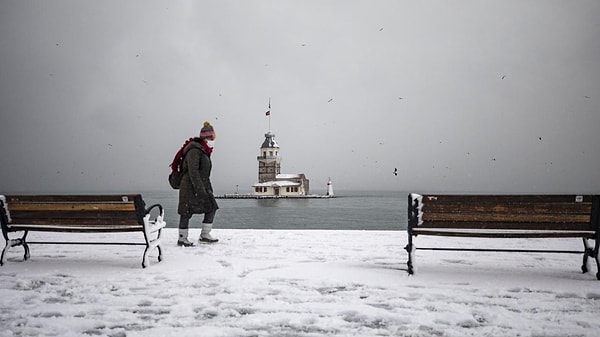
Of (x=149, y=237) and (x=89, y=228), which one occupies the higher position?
(x=89, y=228)

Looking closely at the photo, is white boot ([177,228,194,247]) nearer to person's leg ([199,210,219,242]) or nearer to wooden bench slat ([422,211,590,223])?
person's leg ([199,210,219,242])

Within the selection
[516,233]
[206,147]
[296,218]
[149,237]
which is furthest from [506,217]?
[296,218]

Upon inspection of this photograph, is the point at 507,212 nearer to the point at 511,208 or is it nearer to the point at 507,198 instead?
the point at 511,208

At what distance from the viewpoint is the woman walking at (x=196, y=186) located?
6.09 metres

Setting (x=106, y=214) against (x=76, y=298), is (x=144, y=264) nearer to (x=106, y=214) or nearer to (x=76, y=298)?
(x=106, y=214)

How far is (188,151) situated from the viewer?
6211 millimetres

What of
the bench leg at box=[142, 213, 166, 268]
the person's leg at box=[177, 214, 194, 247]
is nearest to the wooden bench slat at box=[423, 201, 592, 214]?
the bench leg at box=[142, 213, 166, 268]

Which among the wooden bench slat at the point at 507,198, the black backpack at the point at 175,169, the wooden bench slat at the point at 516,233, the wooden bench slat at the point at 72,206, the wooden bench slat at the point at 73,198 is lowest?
the wooden bench slat at the point at 516,233

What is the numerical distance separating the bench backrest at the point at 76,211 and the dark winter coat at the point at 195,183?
4.65ft

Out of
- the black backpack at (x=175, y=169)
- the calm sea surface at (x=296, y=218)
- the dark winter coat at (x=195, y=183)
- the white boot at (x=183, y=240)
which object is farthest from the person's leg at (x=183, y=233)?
the calm sea surface at (x=296, y=218)

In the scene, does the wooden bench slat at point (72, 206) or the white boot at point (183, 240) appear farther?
the white boot at point (183, 240)

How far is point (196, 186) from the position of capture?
6.10 metres

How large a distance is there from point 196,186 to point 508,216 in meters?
4.56

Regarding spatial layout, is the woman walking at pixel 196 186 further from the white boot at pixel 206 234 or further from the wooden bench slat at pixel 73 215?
the wooden bench slat at pixel 73 215
